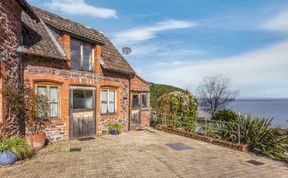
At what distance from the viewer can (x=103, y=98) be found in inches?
473

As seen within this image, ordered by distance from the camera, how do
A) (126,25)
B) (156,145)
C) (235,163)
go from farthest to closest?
(126,25) < (156,145) < (235,163)

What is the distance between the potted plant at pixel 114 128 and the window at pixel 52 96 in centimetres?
341

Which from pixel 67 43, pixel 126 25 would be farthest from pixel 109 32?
pixel 67 43

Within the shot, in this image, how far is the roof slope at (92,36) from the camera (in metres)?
10.3

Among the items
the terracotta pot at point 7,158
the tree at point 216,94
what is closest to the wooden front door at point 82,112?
the terracotta pot at point 7,158

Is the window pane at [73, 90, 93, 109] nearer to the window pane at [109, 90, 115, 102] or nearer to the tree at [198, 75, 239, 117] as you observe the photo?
the window pane at [109, 90, 115, 102]

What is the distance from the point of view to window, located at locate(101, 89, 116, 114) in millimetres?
12009

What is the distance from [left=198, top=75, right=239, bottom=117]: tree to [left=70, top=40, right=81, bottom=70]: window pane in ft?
66.3

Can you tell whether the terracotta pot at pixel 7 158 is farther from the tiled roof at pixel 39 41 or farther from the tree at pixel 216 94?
the tree at pixel 216 94

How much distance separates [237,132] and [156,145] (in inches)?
146

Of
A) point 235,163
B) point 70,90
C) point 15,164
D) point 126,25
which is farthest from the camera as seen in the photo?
point 126,25

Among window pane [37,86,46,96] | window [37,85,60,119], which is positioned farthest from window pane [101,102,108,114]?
window pane [37,86,46,96]

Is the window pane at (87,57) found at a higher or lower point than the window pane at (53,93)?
higher

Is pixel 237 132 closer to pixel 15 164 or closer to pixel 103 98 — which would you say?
pixel 103 98
